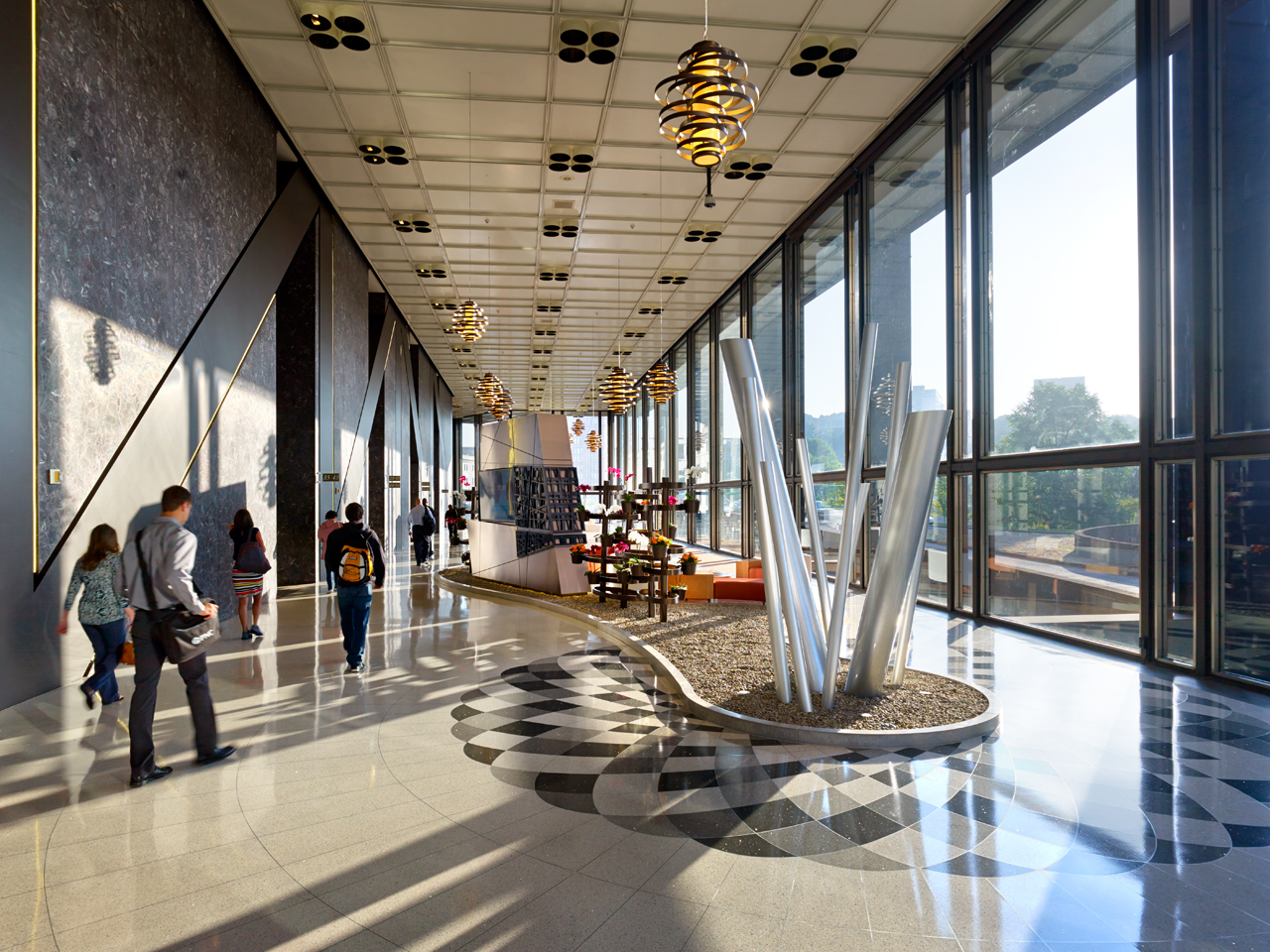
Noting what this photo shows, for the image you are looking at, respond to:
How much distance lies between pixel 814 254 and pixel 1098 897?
485 inches

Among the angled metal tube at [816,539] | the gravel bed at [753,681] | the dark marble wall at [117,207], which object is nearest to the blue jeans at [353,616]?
the dark marble wall at [117,207]

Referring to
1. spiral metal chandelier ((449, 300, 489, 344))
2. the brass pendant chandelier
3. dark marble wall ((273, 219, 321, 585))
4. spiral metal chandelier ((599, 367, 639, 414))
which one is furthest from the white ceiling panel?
spiral metal chandelier ((599, 367, 639, 414))

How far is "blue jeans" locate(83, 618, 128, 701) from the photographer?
516 cm

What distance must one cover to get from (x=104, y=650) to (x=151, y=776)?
1.76 meters

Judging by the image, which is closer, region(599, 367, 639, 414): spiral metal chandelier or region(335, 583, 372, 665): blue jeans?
region(335, 583, 372, 665): blue jeans

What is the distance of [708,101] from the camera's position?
533cm

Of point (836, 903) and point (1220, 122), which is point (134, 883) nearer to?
point (836, 903)

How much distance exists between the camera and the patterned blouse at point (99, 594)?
513 centimetres

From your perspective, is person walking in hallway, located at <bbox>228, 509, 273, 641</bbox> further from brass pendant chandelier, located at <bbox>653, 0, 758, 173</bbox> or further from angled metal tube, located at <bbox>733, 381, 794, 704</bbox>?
brass pendant chandelier, located at <bbox>653, 0, 758, 173</bbox>

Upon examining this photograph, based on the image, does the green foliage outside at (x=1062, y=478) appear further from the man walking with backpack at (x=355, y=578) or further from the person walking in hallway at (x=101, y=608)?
the person walking in hallway at (x=101, y=608)

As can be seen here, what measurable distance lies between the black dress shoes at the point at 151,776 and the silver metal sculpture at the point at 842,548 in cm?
350

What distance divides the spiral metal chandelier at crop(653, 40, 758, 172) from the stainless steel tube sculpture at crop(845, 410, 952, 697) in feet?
8.06

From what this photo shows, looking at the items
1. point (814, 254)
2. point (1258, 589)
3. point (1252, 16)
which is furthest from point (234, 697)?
point (814, 254)

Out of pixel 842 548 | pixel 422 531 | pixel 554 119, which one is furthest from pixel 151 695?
pixel 422 531
